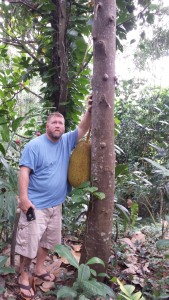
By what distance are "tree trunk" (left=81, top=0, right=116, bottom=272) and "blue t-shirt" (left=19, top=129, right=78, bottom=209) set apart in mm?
425

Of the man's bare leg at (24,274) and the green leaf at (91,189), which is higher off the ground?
the green leaf at (91,189)

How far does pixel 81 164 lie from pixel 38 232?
2.15 ft

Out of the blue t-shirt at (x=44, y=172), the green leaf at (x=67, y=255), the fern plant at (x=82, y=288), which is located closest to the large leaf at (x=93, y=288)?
the fern plant at (x=82, y=288)

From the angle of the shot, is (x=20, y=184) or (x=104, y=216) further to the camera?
(x=20, y=184)

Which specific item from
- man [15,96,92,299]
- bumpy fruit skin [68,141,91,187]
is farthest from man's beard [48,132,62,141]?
bumpy fruit skin [68,141,91,187]

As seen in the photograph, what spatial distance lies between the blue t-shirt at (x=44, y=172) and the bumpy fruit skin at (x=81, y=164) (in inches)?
5.9

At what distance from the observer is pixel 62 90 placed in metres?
3.19

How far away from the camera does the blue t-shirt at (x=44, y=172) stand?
2352mm

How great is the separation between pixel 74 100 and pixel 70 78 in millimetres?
310

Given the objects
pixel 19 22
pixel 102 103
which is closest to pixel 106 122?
pixel 102 103

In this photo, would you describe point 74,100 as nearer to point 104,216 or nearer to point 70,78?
point 70,78

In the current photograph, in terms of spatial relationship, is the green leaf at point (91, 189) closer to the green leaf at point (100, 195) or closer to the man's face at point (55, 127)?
the green leaf at point (100, 195)

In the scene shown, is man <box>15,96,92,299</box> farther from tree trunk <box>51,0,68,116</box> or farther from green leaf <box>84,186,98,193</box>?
tree trunk <box>51,0,68,116</box>

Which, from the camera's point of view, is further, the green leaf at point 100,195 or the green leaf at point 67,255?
the green leaf at point 100,195
